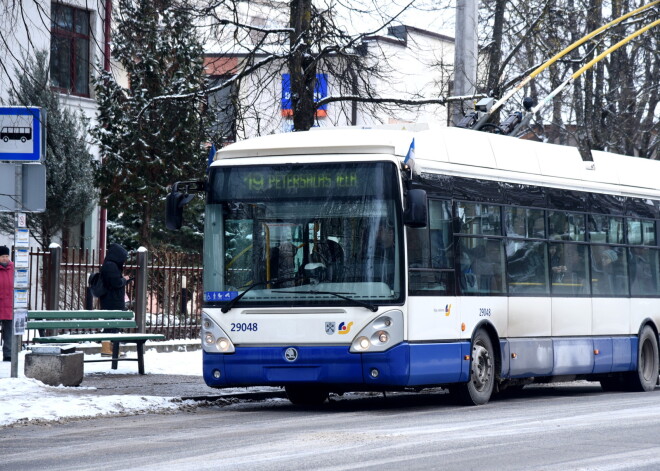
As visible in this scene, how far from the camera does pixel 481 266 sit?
1565 cm

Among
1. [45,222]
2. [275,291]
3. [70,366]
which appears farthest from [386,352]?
[45,222]

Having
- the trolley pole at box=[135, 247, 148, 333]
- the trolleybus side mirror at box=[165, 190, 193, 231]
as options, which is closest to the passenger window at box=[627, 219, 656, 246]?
the trolleybus side mirror at box=[165, 190, 193, 231]

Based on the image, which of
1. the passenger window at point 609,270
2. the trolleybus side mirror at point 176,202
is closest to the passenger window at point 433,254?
the trolleybus side mirror at point 176,202

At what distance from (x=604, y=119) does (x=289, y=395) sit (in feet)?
73.1

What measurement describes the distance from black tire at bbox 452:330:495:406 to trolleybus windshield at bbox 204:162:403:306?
171 centimetres

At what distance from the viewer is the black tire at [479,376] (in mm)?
15125

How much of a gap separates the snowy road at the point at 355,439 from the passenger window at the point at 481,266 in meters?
1.38

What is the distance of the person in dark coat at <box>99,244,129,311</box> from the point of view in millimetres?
20781

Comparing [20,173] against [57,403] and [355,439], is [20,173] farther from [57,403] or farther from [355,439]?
[355,439]

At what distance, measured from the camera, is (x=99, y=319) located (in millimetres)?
18906

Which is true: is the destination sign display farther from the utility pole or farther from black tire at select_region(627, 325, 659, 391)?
the utility pole

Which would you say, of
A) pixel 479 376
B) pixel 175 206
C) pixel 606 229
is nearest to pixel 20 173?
pixel 175 206

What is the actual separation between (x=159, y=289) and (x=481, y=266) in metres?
9.71

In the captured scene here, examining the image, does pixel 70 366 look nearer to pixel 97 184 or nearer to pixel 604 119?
pixel 97 184
